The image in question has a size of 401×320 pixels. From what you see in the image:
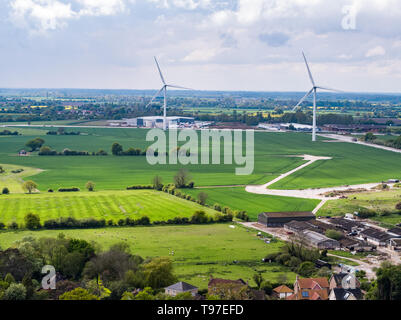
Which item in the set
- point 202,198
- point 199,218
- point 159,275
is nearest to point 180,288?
point 159,275

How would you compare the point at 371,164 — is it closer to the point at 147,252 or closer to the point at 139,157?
the point at 139,157

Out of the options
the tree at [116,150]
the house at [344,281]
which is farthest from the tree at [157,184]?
the house at [344,281]

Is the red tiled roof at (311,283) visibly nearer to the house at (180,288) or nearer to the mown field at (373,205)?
the house at (180,288)

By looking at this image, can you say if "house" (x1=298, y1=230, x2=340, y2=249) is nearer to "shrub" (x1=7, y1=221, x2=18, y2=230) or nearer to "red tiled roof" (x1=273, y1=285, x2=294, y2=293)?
"red tiled roof" (x1=273, y1=285, x2=294, y2=293)

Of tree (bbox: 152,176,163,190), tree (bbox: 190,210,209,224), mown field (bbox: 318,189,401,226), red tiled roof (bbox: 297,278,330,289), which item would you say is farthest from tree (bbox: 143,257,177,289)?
tree (bbox: 152,176,163,190)

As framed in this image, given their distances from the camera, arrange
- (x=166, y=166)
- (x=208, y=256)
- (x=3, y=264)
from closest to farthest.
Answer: (x=3, y=264) → (x=208, y=256) → (x=166, y=166)
